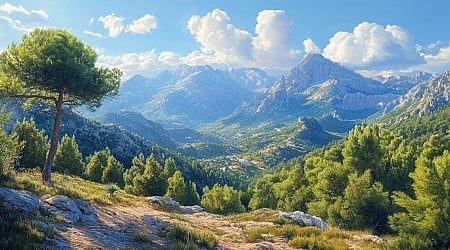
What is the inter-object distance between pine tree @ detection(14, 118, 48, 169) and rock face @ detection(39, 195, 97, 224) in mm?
36355

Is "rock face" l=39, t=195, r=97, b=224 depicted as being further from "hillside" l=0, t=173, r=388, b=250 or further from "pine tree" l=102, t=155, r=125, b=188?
"pine tree" l=102, t=155, r=125, b=188

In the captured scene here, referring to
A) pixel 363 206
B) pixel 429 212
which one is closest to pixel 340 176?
pixel 363 206

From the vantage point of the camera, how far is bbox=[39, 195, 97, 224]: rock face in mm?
17672

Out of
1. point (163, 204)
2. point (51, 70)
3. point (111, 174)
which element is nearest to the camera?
point (51, 70)

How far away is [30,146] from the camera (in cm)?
5288

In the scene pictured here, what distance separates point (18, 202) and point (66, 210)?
2.91 m

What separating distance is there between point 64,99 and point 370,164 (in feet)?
128

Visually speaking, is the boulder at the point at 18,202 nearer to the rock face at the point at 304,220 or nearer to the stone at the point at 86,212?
the stone at the point at 86,212

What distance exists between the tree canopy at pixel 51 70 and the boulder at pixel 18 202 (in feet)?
37.3

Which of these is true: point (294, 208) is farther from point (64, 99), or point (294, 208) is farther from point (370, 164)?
point (64, 99)

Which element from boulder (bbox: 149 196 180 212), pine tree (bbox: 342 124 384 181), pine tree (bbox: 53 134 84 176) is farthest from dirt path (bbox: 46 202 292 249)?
pine tree (bbox: 53 134 84 176)

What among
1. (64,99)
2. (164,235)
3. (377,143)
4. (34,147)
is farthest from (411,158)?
(34,147)

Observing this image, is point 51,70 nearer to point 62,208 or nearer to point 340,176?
point 62,208

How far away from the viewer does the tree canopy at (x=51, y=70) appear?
2589 cm
